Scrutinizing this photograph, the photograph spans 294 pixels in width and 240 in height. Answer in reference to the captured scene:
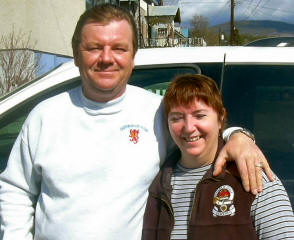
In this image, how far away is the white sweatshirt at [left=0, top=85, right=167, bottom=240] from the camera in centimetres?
181

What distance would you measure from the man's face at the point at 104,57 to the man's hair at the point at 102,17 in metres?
0.02

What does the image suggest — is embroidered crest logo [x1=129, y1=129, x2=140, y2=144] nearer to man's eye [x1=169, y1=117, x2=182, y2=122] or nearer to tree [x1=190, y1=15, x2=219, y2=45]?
man's eye [x1=169, y1=117, x2=182, y2=122]

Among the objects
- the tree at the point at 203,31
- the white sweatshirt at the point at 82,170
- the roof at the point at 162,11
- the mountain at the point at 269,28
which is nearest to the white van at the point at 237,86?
the white sweatshirt at the point at 82,170

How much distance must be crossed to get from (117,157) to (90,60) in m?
0.38

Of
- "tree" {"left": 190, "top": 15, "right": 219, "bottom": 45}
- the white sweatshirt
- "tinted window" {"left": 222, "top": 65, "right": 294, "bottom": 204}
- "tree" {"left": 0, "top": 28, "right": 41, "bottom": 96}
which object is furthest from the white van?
"tree" {"left": 190, "top": 15, "right": 219, "bottom": 45}

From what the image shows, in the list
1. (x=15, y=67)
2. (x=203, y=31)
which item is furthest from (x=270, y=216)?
(x=203, y=31)

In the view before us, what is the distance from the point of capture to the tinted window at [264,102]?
234 cm

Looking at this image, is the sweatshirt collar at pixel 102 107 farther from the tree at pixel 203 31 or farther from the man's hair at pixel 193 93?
the tree at pixel 203 31

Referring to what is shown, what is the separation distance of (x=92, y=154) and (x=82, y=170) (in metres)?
0.07

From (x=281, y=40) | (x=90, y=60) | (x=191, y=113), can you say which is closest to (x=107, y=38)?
(x=90, y=60)

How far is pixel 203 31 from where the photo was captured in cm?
5516

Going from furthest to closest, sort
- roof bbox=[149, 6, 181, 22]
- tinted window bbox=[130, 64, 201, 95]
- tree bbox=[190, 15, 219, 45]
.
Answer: tree bbox=[190, 15, 219, 45] < roof bbox=[149, 6, 181, 22] < tinted window bbox=[130, 64, 201, 95]

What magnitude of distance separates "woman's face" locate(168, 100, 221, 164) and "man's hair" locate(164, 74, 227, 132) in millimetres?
18

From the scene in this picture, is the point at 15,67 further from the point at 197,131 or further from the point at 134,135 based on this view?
the point at 197,131
